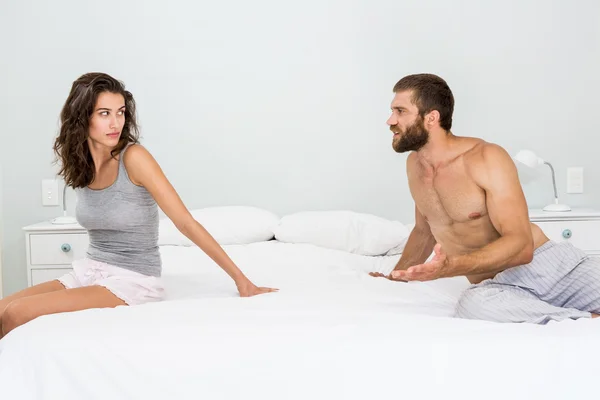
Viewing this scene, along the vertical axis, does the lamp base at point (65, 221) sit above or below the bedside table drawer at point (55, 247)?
above

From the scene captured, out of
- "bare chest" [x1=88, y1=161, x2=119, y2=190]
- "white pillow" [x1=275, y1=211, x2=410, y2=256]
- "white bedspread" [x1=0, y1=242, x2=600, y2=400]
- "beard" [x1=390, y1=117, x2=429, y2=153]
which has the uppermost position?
"beard" [x1=390, y1=117, x2=429, y2=153]

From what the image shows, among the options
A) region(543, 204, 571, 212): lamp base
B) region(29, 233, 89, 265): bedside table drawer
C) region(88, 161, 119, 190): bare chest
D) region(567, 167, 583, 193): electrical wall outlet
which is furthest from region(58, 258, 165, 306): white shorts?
region(567, 167, 583, 193): electrical wall outlet

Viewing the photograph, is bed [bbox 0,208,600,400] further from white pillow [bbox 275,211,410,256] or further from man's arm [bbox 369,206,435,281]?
white pillow [bbox 275,211,410,256]

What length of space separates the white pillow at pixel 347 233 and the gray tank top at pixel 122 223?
36.1 inches

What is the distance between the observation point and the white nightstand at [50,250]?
3188 mm

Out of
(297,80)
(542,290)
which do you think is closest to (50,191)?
(297,80)

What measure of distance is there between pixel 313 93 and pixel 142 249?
162 cm

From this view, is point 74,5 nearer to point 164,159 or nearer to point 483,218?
point 164,159

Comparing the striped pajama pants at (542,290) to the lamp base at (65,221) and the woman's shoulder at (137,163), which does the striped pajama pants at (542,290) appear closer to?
the woman's shoulder at (137,163)

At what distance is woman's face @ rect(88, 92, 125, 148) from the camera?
2.10 metres

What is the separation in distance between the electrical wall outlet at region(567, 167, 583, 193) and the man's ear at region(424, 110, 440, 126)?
1.71 metres

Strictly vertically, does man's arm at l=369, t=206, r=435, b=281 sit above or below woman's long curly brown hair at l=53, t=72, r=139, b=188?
below

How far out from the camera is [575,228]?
317 cm

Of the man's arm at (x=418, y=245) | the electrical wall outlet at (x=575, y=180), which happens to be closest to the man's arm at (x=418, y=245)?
the man's arm at (x=418, y=245)
